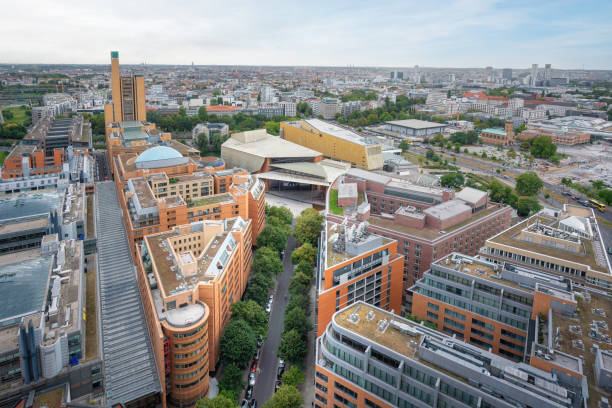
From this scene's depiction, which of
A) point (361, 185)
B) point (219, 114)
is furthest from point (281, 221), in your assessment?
point (219, 114)

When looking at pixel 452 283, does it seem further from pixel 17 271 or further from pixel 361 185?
pixel 17 271

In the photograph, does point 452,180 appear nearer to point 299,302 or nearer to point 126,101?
point 299,302

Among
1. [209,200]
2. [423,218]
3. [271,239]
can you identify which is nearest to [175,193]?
[209,200]

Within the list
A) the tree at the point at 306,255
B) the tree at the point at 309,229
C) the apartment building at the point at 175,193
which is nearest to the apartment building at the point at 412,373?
the tree at the point at 306,255

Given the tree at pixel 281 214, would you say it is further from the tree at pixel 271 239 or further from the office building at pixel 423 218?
the office building at pixel 423 218

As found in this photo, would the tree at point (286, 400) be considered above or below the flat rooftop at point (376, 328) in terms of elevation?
below

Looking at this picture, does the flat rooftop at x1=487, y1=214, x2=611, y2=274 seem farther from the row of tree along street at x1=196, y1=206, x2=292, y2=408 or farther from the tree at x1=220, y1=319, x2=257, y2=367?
the tree at x1=220, y1=319, x2=257, y2=367
